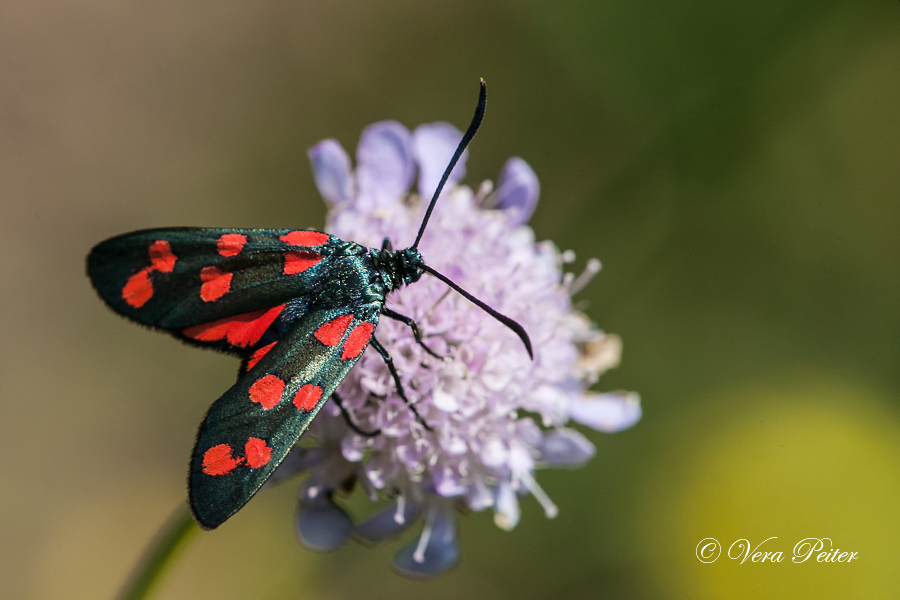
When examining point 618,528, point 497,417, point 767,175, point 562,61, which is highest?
point 562,61

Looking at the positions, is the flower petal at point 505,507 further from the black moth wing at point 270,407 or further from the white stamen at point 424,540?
the black moth wing at point 270,407

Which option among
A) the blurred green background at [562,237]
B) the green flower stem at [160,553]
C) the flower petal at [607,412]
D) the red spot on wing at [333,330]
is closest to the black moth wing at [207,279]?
the red spot on wing at [333,330]

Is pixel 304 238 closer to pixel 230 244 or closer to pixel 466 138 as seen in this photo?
pixel 230 244

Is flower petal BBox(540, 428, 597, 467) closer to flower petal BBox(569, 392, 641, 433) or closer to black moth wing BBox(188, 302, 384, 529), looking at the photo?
flower petal BBox(569, 392, 641, 433)

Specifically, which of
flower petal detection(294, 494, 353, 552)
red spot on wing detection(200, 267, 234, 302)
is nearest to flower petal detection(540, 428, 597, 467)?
flower petal detection(294, 494, 353, 552)

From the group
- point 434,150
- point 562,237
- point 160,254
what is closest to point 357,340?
point 160,254

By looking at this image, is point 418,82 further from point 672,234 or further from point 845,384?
point 845,384

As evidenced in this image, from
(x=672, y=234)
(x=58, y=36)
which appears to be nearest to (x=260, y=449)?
(x=672, y=234)
